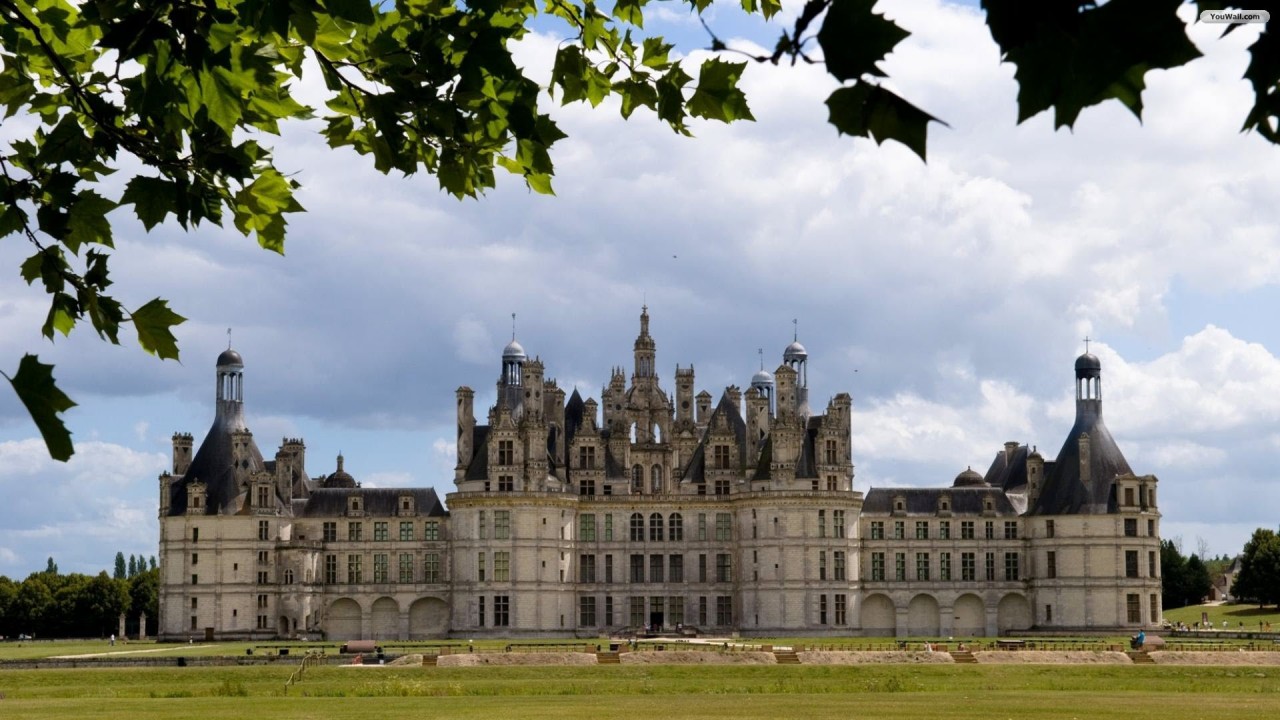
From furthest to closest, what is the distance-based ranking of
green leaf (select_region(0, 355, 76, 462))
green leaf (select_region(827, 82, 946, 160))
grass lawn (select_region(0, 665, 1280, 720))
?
grass lawn (select_region(0, 665, 1280, 720))
green leaf (select_region(0, 355, 76, 462))
green leaf (select_region(827, 82, 946, 160))

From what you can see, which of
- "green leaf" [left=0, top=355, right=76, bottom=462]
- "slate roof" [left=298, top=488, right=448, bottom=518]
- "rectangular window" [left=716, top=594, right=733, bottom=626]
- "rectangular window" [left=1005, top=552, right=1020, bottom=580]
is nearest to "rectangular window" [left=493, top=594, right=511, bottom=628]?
"slate roof" [left=298, top=488, right=448, bottom=518]

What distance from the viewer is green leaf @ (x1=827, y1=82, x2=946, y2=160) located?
4.21 meters

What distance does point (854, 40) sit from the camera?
14.1 ft

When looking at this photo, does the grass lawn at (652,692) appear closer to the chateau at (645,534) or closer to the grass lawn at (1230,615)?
the chateau at (645,534)

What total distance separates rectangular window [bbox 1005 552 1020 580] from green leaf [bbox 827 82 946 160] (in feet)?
294

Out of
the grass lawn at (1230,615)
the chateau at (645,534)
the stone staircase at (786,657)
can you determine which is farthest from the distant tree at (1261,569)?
the stone staircase at (786,657)

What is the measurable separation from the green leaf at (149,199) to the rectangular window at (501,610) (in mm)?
79882

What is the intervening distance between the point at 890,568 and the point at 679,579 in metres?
11.7

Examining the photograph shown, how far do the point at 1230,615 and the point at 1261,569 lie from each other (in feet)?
12.3

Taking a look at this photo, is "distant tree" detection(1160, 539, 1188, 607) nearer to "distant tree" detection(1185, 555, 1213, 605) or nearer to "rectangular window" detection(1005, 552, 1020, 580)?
"distant tree" detection(1185, 555, 1213, 605)

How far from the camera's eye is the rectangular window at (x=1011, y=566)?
9100 cm

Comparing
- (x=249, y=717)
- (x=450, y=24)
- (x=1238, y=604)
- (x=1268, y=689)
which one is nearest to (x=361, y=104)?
(x=450, y=24)

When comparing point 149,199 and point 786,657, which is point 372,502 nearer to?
point 786,657

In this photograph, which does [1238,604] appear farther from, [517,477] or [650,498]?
[517,477]
